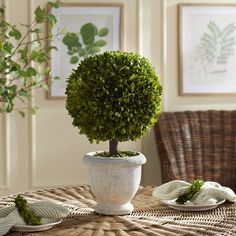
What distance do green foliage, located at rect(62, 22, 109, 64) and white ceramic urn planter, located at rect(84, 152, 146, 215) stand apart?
189 cm

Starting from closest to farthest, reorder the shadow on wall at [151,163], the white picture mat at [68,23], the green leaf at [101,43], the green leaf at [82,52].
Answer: the green leaf at [82,52] → the green leaf at [101,43] → the white picture mat at [68,23] → the shadow on wall at [151,163]

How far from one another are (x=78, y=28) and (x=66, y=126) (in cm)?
76

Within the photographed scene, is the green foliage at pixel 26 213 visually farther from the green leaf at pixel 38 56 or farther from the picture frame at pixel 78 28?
the picture frame at pixel 78 28

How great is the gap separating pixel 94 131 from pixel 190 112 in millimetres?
2300

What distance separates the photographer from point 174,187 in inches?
106

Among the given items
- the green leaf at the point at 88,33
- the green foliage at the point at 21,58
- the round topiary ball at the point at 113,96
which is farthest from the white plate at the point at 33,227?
the green leaf at the point at 88,33

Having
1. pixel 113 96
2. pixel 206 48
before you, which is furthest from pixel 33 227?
pixel 206 48

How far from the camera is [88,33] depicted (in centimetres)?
420

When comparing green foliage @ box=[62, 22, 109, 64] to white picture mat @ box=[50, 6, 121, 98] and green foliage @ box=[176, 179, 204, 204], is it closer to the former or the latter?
white picture mat @ box=[50, 6, 121, 98]

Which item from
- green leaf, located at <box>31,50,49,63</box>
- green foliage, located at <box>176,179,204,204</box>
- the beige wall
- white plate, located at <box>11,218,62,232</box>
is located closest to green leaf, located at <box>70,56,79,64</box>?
the beige wall

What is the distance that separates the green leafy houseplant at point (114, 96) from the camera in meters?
2.21

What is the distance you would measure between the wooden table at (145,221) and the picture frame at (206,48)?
2039 millimetres

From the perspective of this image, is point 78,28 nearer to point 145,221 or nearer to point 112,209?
point 112,209

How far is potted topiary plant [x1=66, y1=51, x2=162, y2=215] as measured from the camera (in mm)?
2215
